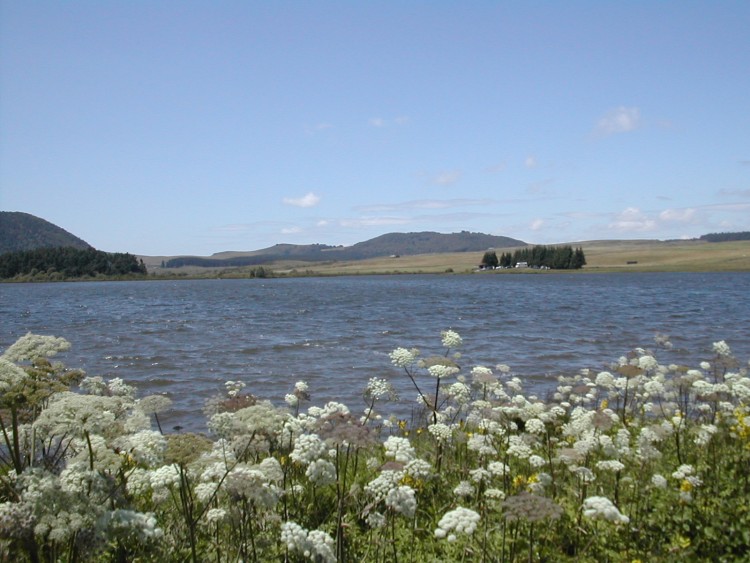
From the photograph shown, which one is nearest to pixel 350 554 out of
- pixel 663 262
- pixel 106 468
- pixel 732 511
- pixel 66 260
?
pixel 106 468

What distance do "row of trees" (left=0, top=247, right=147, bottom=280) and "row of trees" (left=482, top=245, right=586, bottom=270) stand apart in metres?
118

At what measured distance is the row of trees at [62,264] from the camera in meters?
178

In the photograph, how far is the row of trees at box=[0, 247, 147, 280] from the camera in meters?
178

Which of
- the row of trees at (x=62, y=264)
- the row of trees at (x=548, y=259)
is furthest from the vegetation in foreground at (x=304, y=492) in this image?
the row of trees at (x=62, y=264)

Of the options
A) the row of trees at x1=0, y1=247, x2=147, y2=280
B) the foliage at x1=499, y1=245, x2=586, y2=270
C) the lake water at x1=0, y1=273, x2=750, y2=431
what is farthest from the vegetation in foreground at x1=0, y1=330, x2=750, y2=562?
the row of trees at x1=0, y1=247, x2=147, y2=280

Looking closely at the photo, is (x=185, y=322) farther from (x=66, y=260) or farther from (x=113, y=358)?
(x=66, y=260)

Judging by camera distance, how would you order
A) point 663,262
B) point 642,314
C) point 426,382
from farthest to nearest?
point 663,262 < point 642,314 < point 426,382

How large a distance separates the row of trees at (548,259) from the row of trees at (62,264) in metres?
118

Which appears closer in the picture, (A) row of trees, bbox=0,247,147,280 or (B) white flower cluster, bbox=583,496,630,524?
(B) white flower cluster, bbox=583,496,630,524

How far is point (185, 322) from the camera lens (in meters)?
42.1

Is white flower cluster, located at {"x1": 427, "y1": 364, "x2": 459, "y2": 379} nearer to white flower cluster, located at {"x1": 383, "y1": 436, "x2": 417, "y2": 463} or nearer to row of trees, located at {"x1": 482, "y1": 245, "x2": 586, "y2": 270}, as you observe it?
white flower cluster, located at {"x1": 383, "y1": 436, "x2": 417, "y2": 463}

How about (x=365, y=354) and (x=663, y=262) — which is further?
(x=663, y=262)

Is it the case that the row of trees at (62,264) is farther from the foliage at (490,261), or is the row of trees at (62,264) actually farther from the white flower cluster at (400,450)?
the white flower cluster at (400,450)

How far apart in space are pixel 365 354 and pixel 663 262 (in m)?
170
